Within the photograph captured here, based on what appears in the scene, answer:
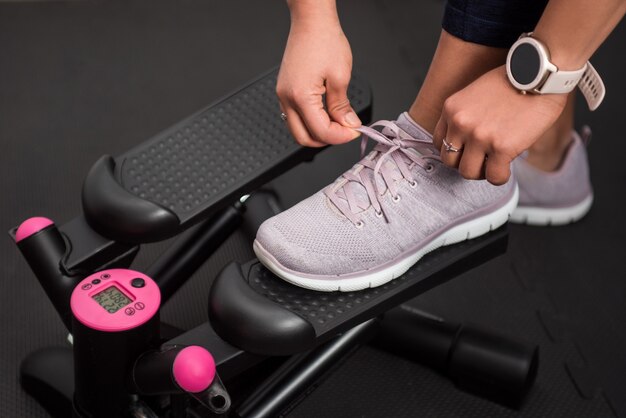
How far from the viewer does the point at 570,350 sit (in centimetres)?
129

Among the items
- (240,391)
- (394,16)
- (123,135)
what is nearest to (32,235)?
(240,391)

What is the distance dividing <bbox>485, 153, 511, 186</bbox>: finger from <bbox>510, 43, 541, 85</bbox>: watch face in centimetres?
9

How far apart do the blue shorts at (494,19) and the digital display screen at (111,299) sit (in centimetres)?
53

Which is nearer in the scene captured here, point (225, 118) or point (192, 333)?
point (192, 333)

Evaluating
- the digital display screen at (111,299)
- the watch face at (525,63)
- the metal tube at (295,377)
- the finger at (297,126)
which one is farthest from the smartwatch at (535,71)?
the digital display screen at (111,299)

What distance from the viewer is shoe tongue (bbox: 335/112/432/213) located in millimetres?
946

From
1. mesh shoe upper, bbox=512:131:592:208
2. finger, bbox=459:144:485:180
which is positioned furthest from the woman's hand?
mesh shoe upper, bbox=512:131:592:208

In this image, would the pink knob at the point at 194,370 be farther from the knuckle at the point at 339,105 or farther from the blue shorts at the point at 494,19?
the blue shorts at the point at 494,19

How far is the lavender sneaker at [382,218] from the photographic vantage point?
90 cm

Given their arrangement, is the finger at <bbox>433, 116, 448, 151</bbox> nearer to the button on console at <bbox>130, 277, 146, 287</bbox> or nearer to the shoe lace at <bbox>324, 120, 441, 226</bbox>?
the shoe lace at <bbox>324, 120, 441, 226</bbox>

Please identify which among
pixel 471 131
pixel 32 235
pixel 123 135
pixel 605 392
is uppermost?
pixel 471 131

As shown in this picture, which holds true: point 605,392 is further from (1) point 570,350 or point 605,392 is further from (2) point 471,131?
(2) point 471,131

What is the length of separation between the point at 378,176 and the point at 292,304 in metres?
0.20

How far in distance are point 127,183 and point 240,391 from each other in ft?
1.13
